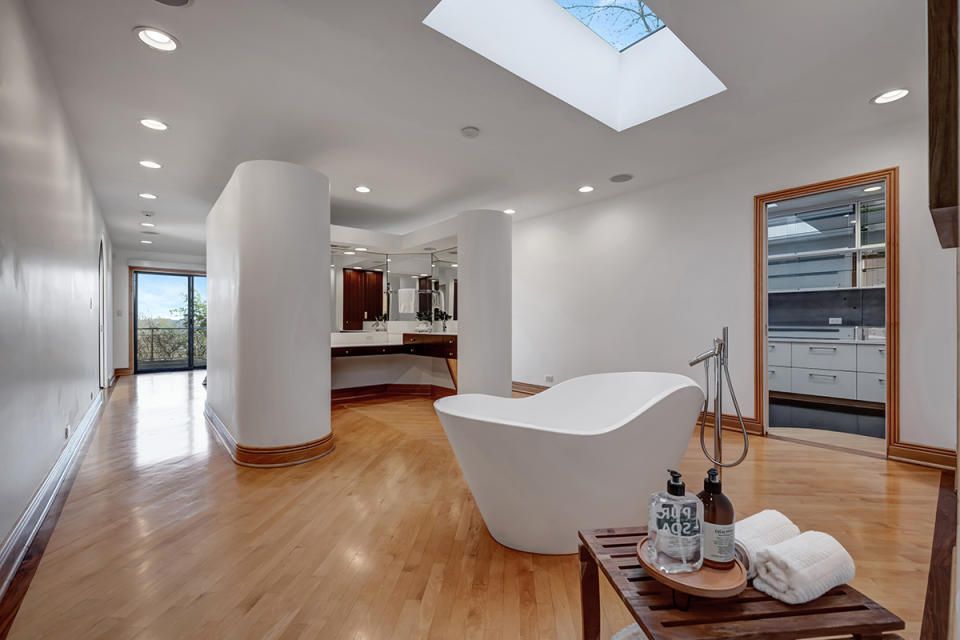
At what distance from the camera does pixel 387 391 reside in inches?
247

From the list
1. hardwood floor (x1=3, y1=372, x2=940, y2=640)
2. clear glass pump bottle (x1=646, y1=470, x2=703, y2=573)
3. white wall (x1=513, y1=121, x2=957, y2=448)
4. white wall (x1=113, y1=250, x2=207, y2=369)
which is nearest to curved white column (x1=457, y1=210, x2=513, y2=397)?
hardwood floor (x1=3, y1=372, x2=940, y2=640)

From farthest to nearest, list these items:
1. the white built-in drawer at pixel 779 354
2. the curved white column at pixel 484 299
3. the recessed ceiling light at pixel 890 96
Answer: the white built-in drawer at pixel 779 354
the curved white column at pixel 484 299
the recessed ceiling light at pixel 890 96

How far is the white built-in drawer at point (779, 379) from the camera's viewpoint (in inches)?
228

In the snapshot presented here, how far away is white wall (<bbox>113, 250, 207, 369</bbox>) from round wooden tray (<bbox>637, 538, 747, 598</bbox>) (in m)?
10.4

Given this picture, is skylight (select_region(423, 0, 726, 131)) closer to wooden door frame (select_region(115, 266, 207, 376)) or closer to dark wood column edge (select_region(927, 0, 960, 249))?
dark wood column edge (select_region(927, 0, 960, 249))

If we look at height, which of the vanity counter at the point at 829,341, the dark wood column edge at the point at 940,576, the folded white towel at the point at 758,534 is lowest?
the dark wood column edge at the point at 940,576

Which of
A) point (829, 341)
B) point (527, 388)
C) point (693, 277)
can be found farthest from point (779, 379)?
point (527, 388)

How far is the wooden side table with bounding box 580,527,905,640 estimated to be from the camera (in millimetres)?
815

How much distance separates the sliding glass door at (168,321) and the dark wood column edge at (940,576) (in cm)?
1076

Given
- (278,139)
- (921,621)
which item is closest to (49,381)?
(278,139)

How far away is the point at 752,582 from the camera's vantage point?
3.12 feet

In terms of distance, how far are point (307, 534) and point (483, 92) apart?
280 cm

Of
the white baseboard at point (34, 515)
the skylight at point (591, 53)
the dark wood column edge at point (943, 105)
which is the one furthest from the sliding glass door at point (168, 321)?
the dark wood column edge at point (943, 105)

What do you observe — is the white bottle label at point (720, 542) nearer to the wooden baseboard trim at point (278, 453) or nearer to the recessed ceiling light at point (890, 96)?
the wooden baseboard trim at point (278, 453)
